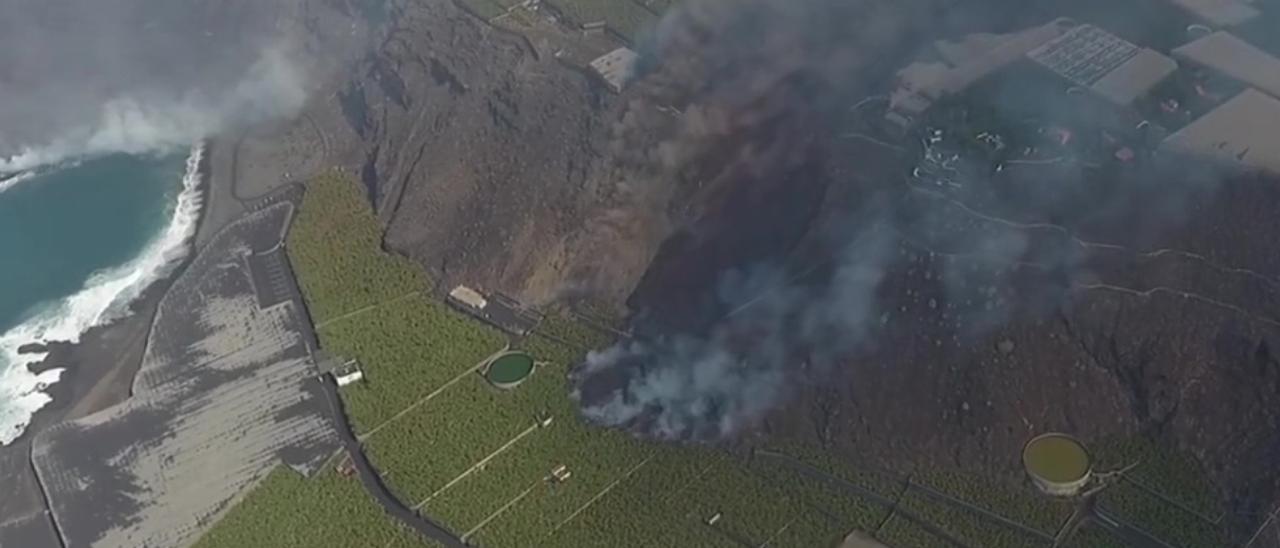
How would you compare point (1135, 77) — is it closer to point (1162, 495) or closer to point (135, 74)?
point (1162, 495)

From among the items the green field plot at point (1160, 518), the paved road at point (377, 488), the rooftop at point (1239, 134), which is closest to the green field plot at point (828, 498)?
the green field plot at point (1160, 518)

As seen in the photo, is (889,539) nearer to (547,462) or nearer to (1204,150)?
Result: (547,462)

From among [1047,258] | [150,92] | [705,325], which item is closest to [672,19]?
[705,325]

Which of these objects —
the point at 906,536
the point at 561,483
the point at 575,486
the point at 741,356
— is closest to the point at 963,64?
the point at 741,356

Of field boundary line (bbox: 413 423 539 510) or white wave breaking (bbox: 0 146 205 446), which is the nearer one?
field boundary line (bbox: 413 423 539 510)

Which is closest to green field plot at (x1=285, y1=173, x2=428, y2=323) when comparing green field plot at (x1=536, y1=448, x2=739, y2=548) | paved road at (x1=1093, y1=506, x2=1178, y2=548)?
green field plot at (x1=536, y1=448, x2=739, y2=548)

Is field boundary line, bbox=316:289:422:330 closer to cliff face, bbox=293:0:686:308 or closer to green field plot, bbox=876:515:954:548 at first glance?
cliff face, bbox=293:0:686:308

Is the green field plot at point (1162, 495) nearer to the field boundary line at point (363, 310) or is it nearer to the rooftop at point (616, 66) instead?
the rooftop at point (616, 66)
